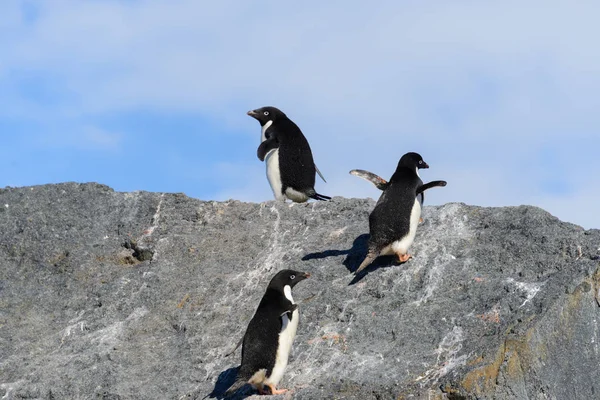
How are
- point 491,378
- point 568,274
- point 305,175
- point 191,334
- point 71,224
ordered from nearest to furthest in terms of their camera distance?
point 491,378
point 568,274
point 191,334
point 71,224
point 305,175

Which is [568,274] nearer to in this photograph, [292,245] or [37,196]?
[292,245]

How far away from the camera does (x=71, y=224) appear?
28.8 ft

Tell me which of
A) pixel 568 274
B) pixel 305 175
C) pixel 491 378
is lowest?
pixel 491 378

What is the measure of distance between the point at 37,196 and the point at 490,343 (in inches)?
185

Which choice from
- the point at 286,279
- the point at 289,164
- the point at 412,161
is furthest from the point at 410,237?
the point at 289,164

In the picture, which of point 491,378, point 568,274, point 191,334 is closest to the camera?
point 491,378

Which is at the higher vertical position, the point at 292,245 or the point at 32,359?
the point at 292,245

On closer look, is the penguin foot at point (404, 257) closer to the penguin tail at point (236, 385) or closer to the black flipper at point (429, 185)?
the black flipper at point (429, 185)

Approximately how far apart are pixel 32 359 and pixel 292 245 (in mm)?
2320

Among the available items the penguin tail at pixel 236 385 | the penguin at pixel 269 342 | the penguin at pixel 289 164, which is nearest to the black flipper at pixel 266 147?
the penguin at pixel 289 164

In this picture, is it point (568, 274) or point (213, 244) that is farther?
point (213, 244)

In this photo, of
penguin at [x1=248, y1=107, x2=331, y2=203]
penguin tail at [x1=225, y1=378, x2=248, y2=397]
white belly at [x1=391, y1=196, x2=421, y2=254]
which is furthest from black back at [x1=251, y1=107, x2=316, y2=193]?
penguin tail at [x1=225, y1=378, x2=248, y2=397]

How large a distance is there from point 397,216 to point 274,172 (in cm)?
321

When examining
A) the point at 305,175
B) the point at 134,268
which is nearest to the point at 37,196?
the point at 134,268
